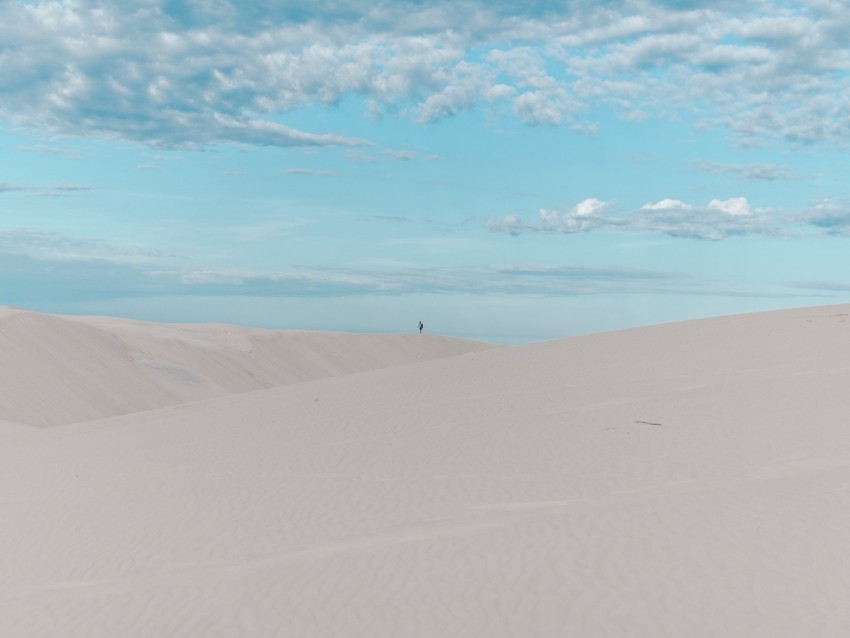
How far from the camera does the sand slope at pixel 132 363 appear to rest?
31.3 m

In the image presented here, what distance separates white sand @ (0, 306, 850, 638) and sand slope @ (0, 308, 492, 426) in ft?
45.8

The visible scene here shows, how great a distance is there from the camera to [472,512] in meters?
9.75

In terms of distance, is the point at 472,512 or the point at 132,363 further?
the point at 132,363

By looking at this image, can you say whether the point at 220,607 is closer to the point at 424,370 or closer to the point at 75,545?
the point at 75,545

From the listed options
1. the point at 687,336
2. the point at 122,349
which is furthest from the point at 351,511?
the point at 122,349

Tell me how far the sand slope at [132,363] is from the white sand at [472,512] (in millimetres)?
13951

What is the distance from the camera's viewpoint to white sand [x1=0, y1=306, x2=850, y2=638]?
7.18 meters

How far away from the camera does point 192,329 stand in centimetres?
5278

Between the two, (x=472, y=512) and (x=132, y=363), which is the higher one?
(x=472, y=512)

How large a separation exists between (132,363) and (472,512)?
3124cm

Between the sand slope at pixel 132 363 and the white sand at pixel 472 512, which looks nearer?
the white sand at pixel 472 512

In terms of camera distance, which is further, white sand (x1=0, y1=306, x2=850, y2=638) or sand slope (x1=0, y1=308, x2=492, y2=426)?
sand slope (x1=0, y1=308, x2=492, y2=426)

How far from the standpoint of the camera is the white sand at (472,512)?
7.18 m

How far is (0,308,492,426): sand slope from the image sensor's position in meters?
31.3
